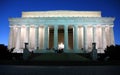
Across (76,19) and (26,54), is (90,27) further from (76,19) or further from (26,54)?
(26,54)

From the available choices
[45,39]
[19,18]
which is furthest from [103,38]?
[19,18]

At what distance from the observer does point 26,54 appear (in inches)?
2250

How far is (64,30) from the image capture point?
8875 cm

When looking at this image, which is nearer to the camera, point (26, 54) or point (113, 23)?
point (26, 54)

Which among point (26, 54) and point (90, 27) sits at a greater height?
point (90, 27)

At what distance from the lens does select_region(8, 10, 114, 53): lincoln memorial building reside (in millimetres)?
88062

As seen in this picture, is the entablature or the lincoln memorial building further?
the lincoln memorial building

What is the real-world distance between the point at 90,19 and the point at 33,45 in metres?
19.5

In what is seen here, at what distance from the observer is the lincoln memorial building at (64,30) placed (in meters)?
88.1

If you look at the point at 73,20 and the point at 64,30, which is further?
the point at 64,30

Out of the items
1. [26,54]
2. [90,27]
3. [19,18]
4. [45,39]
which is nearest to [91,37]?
[90,27]

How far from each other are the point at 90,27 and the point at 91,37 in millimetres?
3077

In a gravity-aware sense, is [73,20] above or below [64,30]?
above

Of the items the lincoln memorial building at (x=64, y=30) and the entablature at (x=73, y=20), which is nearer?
the entablature at (x=73, y=20)
